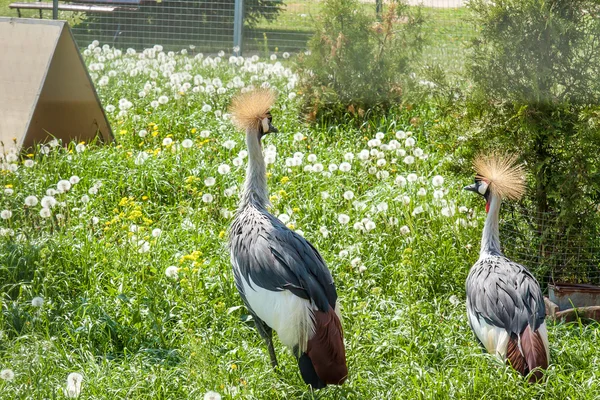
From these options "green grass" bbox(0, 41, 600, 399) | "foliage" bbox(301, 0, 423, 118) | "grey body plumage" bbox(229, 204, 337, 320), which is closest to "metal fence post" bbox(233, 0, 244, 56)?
"foliage" bbox(301, 0, 423, 118)

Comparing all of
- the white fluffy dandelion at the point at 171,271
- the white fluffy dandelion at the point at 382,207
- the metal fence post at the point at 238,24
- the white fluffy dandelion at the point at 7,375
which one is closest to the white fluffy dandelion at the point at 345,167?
the white fluffy dandelion at the point at 382,207

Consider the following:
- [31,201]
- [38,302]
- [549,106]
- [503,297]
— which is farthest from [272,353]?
[549,106]

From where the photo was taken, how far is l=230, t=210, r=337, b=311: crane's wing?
12.9 ft

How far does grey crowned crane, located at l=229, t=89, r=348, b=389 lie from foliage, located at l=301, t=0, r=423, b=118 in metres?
3.11

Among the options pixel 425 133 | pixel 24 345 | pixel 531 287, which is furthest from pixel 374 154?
pixel 24 345

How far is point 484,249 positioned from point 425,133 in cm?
277

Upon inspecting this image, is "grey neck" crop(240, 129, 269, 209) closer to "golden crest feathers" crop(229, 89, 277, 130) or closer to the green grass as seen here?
"golden crest feathers" crop(229, 89, 277, 130)

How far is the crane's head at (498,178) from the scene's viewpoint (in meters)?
4.57

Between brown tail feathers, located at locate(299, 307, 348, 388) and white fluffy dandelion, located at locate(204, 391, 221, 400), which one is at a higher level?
brown tail feathers, located at locate(299, 307, 348, 388)

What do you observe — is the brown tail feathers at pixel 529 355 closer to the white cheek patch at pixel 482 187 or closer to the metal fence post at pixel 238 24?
the white cheek patch at pixel 482 187

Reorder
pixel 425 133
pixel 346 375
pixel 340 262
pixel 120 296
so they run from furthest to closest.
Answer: pixel 425 133, pixel 340 262, pixel 120 296, pixel 346 375

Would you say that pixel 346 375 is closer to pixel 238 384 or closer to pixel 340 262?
pixel 238 384

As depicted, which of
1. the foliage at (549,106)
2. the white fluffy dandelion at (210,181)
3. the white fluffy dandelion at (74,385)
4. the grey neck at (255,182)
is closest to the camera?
the white fluffy dandelion at (74,385)

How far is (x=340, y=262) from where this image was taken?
514cm
